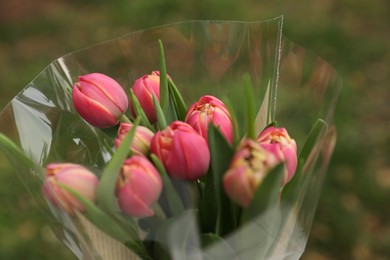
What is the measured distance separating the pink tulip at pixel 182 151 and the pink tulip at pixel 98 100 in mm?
97

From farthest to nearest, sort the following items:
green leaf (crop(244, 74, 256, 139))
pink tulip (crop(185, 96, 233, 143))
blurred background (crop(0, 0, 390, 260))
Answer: blurred background (crop(0, 0, 390, 260)) < pink tulip (crop(185, 96, 233, 143)) < green leaf (crop(244, 74, 256, 139))

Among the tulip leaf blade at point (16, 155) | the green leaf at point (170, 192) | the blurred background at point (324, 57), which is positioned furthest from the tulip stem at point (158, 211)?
the blurred background at point (324, 57)

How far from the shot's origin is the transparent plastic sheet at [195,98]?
66 centimetres

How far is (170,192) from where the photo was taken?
0.64 meters

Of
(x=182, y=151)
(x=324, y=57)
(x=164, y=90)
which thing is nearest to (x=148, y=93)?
(x=164, y=90)

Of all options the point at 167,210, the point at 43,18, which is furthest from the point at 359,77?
the point at 167,210

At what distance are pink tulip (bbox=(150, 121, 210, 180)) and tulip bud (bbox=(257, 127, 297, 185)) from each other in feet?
0.18

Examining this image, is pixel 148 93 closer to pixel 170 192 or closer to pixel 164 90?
pixel 164 90

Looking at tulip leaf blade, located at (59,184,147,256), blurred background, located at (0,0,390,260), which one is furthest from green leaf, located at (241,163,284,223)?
blurred background, located at (0,0,390,260)

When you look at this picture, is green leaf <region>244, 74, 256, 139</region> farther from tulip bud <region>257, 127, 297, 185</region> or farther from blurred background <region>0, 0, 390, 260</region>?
blurred background <region>0, 0, 390, 260</region>

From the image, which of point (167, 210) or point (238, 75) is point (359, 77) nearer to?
point (238, 75)

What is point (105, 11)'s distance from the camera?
3199 mm

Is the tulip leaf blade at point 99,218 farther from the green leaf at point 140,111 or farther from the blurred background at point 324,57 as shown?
the blurred background at point 324,57

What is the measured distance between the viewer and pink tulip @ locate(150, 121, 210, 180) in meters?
0.62
